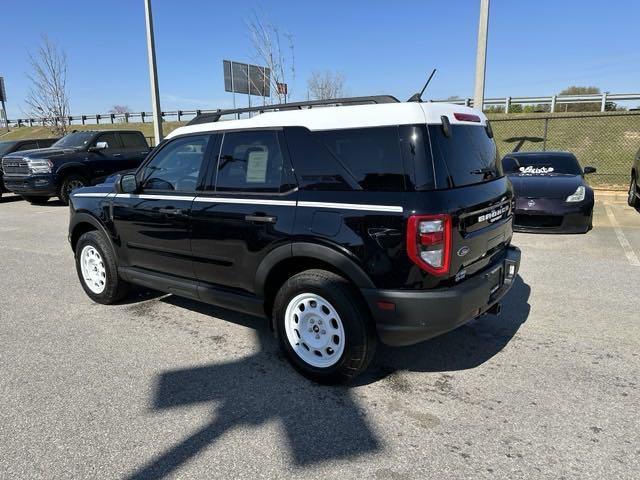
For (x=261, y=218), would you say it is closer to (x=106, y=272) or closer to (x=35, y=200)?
(x=106, y=272)

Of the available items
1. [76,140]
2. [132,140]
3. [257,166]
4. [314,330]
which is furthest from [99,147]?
[314,330]

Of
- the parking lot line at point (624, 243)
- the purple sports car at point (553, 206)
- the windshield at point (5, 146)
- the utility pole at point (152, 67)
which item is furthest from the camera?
the windshield at point (5, 146)

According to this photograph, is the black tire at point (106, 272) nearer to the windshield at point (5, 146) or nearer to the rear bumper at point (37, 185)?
the rear bumper at point (37, 185)

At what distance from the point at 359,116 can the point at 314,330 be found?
148 centimetres

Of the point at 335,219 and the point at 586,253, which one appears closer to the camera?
the point at 335,219

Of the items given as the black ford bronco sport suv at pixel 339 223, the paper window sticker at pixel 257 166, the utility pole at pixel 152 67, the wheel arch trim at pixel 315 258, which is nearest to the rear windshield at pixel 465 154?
the black ford bronco sport suv at pixel 339 223

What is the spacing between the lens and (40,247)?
7.93 metres

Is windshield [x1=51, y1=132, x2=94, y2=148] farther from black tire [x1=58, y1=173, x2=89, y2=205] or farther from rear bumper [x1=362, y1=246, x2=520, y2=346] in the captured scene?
rear bumper [x1=362, y1=246, x2=520, y2=346]

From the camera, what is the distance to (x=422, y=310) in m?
2.82

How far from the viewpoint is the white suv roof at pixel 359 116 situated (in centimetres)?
285

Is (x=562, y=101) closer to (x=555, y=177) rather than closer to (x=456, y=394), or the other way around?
(x=555, y=177)

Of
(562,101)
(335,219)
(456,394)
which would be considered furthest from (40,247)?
(562,101)

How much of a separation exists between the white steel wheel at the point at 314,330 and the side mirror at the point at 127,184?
6.68 feet

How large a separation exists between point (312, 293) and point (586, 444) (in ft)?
5.87
